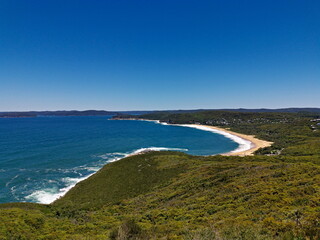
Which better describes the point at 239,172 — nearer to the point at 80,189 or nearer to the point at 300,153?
the point at 80,189

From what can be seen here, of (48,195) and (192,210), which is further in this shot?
(48,195)

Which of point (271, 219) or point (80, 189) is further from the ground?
point (271, 219)

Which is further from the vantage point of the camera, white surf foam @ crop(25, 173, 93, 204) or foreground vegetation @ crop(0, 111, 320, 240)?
white surf foam @ crop(25, 173, 93, 204)

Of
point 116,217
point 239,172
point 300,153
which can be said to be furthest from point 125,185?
point 300,153

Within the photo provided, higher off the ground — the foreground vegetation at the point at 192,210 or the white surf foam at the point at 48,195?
the foreground vegetation at the point at 192,210

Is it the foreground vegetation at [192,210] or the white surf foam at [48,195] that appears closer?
the foreground vegetation at [192,210]

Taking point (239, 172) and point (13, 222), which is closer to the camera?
point (13, 222)

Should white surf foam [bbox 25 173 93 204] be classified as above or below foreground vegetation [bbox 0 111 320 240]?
below

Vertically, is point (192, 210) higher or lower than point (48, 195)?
higher

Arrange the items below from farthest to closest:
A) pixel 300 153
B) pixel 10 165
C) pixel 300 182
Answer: pixel 300 153 → pixel 10 165 → pixel 300 182

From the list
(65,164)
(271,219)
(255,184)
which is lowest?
(65,164)

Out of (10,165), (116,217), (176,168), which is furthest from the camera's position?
(10,165)
